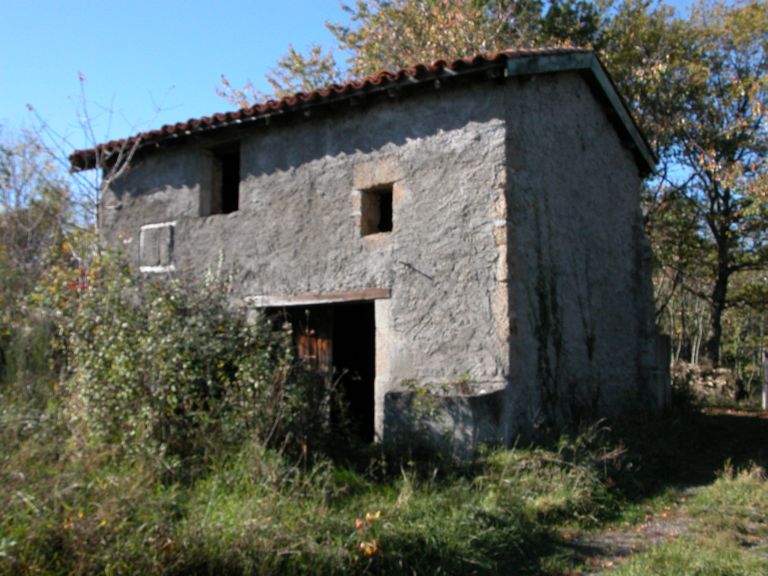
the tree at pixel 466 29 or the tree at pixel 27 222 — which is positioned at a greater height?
the tree at pixel 466 29

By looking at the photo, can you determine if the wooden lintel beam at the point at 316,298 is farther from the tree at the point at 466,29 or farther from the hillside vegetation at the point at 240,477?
the tree at the point at 466,29

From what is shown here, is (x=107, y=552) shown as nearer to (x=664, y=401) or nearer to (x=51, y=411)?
(x=51, y=411)

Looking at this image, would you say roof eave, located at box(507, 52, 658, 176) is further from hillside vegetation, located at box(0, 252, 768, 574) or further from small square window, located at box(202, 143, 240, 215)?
small square window, located at box(202, 143, 240, 215)

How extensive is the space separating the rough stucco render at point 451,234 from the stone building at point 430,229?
0.8 inches

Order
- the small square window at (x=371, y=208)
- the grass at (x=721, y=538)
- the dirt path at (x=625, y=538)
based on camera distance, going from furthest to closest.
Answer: the small square window at (x=371, y=208) < the dirt path at (x=625, y=538) < the grass at (x=721, y=538)

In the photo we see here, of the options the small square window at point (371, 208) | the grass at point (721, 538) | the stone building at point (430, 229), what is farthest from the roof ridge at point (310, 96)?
the grass at point (721, 538)

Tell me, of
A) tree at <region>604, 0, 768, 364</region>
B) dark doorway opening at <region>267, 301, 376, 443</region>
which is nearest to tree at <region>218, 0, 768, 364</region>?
tree at <region>604, 0, 768, 364</region>

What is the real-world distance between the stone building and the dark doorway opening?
0.03 m

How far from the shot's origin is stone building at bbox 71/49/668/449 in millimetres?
7051

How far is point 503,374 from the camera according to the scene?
6789mm

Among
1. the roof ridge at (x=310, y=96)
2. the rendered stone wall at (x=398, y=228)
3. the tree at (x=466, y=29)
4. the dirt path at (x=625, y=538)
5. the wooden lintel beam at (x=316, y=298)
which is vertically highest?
the tree at (x=466, y=29)

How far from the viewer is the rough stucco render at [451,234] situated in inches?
277

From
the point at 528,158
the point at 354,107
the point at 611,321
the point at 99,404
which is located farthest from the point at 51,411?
the point at 611,321

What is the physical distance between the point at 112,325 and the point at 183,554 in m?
2.91
